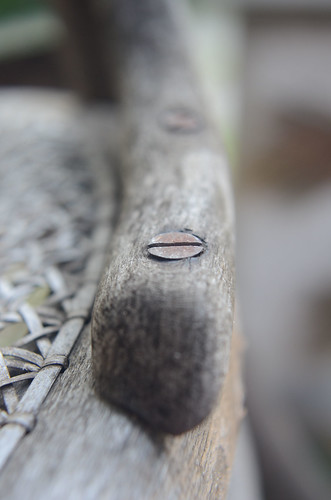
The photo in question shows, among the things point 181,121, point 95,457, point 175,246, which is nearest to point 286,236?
point 181,121

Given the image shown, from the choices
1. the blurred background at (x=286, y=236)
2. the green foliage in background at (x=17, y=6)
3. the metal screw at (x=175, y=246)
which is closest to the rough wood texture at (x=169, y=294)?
the metal screw at (x=175, y=246)

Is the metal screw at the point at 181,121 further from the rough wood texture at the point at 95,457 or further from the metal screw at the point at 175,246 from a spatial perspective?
the rough wood texture at the point at 95,457

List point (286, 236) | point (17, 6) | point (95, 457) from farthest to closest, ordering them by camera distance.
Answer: point (17, 6), point (286, 236), point (95, 457)

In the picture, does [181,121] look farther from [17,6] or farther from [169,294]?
[17,6]

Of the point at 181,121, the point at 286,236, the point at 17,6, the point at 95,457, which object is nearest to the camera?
the point at 95,457

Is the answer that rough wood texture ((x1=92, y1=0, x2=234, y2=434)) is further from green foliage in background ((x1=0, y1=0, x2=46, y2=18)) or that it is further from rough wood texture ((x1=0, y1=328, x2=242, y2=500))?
green foliage in background ((x1=0, y1=0, x2=46, y2=18))
